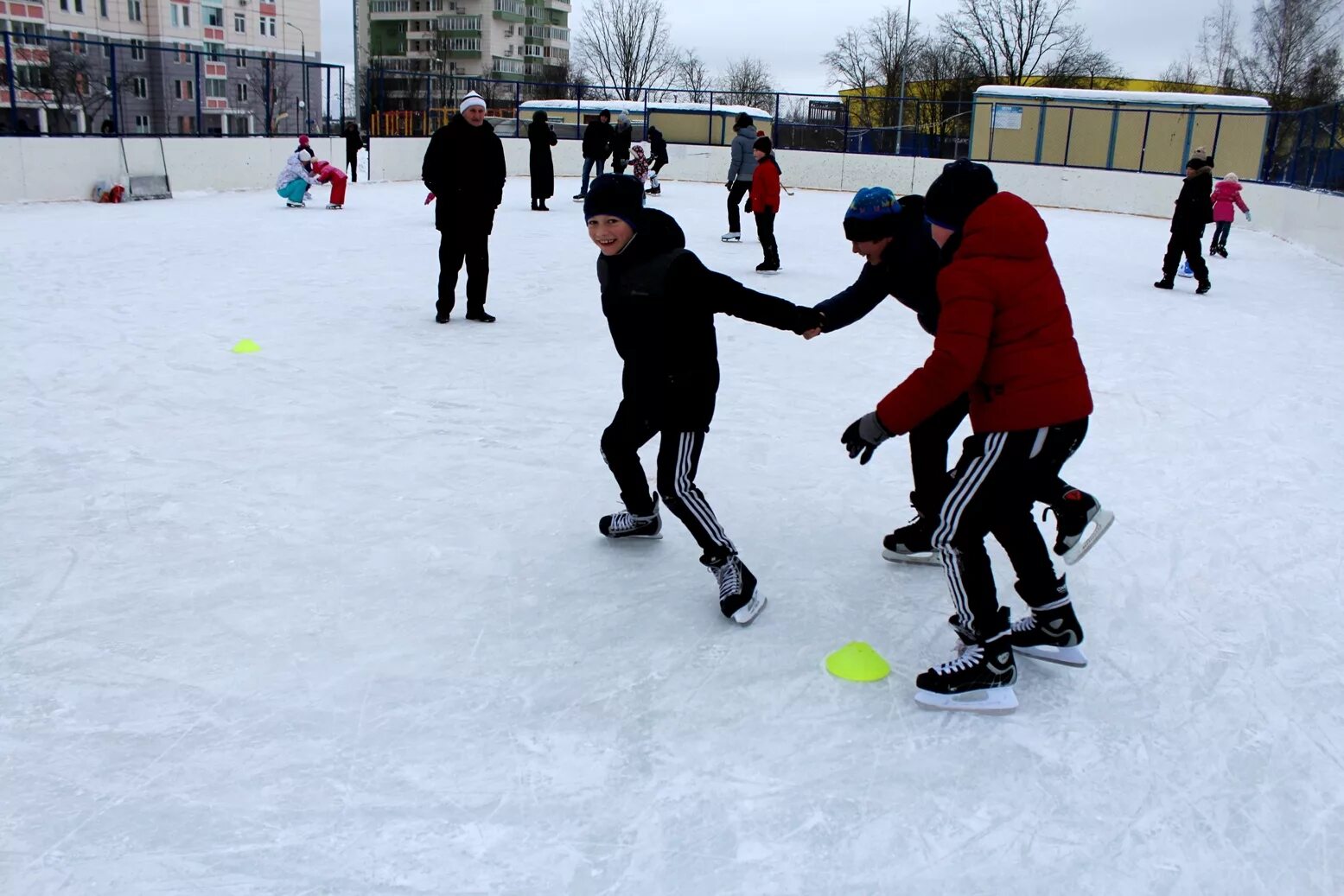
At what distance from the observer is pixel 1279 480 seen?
4.92 metres

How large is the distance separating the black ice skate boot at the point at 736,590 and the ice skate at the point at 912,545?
2.07 feet

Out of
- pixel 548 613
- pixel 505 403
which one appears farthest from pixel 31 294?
pixel 548 613

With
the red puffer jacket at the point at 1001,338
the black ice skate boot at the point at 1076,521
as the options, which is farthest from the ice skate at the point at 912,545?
the red puffer jacket at the point at 1001,338

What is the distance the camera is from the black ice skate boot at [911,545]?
3797 mm

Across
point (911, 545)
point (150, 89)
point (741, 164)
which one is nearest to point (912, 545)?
point (911, 545)

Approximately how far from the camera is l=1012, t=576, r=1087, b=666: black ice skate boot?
3.05 metres

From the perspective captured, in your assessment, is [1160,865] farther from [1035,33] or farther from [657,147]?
[1035,33]

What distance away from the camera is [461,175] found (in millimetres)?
7535

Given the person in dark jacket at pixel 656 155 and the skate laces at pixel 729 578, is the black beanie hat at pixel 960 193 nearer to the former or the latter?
the skate laces at pixel 729 578

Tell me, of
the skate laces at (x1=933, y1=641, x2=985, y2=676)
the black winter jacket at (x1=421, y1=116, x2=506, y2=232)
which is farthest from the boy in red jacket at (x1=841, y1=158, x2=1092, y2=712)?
the black winter jacket at (x1=421, y1=116, x2=506, y2=232)

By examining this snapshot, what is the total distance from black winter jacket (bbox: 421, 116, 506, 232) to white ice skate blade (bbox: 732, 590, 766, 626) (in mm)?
4799

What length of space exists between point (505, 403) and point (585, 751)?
10.9 ft

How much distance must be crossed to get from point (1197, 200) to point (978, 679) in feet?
28.4

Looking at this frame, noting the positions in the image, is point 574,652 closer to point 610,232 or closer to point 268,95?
point 610,232
